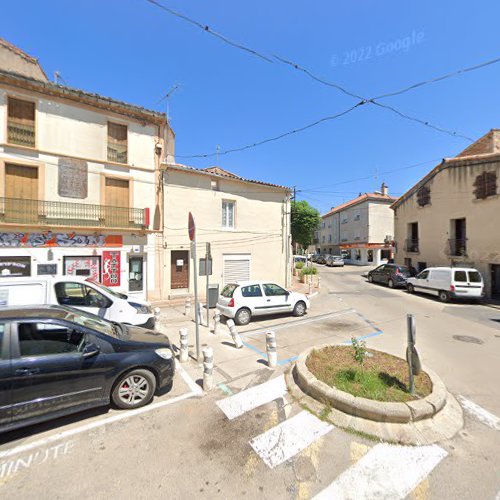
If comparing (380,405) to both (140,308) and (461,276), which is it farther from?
(461,276)

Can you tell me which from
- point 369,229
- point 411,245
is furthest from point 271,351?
point 369,229

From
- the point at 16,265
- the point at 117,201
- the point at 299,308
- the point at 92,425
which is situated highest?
the point at 117,201

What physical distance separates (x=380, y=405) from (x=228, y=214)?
12.5 m

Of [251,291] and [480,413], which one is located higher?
[251,291]

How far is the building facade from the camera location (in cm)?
3488

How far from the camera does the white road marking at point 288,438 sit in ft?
9.95

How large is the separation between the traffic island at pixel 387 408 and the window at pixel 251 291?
15.0 ft

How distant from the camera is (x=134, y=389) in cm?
395

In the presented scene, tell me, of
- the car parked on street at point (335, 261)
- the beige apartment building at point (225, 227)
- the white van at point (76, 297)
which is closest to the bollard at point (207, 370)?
the white van at point (76, 297)

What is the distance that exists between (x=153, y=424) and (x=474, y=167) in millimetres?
21097

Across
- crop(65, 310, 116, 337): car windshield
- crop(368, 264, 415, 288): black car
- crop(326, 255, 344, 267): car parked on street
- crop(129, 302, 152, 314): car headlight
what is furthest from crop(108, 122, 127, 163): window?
crop(326, 255, 344, 267): car parked on street

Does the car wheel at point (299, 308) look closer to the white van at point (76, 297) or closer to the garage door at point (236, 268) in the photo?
the white van at point (76, 297)

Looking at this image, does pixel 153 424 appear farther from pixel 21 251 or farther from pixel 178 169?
pixel 178 169

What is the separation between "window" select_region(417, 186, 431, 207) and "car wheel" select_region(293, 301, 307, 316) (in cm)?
1585
